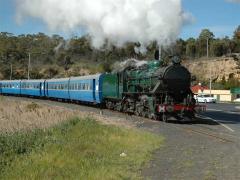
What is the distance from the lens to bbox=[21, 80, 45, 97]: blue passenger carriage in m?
64.3

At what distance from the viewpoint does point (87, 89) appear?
4419 centimetres

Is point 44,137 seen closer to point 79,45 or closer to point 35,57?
point 79,45

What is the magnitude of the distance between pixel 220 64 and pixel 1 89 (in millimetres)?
47795

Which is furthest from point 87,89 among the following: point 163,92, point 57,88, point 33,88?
point 33,88

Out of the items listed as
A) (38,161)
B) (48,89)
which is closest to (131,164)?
(38,161)

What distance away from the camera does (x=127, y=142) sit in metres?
17.5

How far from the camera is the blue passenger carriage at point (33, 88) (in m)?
64.3

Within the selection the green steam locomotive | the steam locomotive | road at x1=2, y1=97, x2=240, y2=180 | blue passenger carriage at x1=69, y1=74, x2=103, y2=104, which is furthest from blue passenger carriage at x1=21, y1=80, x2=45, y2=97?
road at x1=2, y1=97, x2=240, y2=180

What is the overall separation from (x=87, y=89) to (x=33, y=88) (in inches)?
981

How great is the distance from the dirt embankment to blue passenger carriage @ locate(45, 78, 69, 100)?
50.8 metres

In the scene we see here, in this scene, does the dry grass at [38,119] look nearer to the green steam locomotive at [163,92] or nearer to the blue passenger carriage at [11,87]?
the green steam locomotive at [163,92]

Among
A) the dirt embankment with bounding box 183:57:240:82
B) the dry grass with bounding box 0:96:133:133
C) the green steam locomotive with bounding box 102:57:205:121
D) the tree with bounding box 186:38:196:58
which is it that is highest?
the tree with bounding box 186:38:196:58

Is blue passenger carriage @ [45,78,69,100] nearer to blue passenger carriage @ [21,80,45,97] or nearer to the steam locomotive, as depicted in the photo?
blue passenger carriage @ [21,80,45,97]

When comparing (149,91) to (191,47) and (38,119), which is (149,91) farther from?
(191,47)
